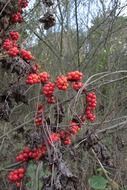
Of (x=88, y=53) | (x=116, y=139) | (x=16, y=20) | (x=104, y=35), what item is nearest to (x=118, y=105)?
(x=116, y=139)

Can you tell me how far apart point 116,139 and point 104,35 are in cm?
215

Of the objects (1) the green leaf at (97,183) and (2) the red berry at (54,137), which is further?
(1) the green leaf at (97,183)

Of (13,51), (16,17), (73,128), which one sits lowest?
(73,128)

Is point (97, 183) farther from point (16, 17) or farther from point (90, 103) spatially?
point (16, 17)

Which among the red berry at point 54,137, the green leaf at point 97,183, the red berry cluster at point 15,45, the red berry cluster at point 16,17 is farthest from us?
the green leaf at point 97,183

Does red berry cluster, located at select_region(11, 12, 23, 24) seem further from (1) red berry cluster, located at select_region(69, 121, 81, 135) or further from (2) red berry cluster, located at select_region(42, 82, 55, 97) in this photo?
(1) red berry cluster, located at select_region(69, 121, 81, 135)

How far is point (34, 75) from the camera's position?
193 cm

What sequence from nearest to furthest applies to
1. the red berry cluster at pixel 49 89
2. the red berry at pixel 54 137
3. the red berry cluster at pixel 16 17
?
the red berry at pixel 54 137 → the red berry cluster at pixel 49 89 → the red berry cluster at pixel 16 17

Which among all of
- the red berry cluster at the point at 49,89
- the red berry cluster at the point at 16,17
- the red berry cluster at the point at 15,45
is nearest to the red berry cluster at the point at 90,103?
the red berry cluster at the point at 49,89

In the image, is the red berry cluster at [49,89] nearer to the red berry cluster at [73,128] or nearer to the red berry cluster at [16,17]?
the red berry cluster at [73,128]

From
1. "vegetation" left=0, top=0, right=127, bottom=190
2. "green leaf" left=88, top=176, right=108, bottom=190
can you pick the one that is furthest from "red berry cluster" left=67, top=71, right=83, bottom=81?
"green leaf" left=88, top=176, right=108, bottom=190

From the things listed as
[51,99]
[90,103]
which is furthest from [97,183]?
[51,99]

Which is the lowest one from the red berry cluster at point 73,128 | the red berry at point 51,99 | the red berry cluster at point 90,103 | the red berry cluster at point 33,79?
the red berry cluster at point 73,128

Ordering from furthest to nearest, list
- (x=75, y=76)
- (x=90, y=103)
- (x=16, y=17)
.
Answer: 1. (x=16, y=17)
2. (x=90, y=103)
3. (x=75, y=76)
